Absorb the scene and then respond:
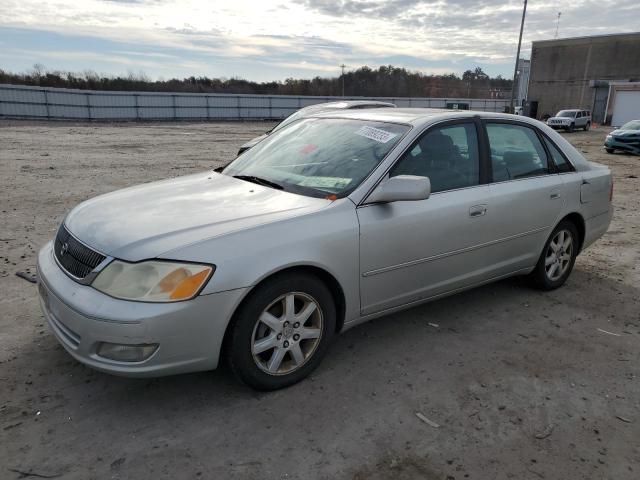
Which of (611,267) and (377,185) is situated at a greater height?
(377,185)

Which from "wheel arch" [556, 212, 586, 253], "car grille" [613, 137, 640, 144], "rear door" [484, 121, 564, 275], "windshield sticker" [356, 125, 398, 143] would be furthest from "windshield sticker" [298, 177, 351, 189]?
"car grille" [613, 137, 640, 144]

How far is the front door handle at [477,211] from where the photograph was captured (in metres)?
3.72

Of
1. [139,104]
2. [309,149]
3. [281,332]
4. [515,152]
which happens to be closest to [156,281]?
[281,332]

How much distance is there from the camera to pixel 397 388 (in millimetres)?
3086

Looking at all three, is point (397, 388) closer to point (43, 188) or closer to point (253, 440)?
point (253, 440)

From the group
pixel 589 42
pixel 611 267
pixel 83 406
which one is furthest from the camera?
pixel 589 42

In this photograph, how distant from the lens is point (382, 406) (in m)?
2.89

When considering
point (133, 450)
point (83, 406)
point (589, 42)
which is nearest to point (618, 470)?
point (133, 450)

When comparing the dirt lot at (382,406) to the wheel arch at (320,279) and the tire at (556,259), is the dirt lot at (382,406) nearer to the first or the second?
the tire at (556,259)

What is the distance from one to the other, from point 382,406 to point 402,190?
1.28 metres

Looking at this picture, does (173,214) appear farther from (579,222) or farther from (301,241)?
(579,222)

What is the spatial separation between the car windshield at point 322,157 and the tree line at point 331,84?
48.9 metres

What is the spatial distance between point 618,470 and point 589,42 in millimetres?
52808

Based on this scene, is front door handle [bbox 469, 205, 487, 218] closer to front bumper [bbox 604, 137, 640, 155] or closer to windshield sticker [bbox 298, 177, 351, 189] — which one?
windshield sticker [bbox 298, 177, 351, 189]
